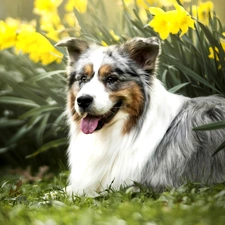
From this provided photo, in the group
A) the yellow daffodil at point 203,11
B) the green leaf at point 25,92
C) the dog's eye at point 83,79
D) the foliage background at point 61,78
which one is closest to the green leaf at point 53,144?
the foliage background at point 61,78

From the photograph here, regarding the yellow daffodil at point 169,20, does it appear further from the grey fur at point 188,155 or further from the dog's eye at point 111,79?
the grey fur at point 188,155

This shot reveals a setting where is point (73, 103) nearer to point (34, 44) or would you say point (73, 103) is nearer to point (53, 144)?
point (34, 44)

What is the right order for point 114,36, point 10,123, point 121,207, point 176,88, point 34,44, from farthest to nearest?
point 10,123
point 114,36
point 34,44
point 176,88
point 121,207

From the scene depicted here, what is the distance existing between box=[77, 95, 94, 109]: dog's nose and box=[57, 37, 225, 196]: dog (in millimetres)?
30

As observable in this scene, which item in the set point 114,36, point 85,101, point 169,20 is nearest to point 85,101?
point 85,101

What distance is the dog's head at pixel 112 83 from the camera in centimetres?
507

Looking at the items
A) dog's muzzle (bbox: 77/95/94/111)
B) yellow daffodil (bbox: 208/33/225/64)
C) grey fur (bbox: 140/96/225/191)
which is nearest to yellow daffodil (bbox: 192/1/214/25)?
yellow daffodil (bbox: 208/33/225/64)

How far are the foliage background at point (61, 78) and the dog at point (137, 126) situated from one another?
2.65ft

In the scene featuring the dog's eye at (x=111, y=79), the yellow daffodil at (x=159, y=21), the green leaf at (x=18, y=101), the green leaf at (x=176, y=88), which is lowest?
the green leaf at (x=18, y=101)

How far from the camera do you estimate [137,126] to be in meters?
5.29

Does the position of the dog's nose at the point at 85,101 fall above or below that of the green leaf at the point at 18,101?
above

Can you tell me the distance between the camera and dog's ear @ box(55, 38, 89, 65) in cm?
557

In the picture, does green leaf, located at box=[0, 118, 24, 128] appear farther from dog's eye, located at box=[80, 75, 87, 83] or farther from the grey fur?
the grey fur

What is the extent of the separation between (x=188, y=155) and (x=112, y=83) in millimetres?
842
